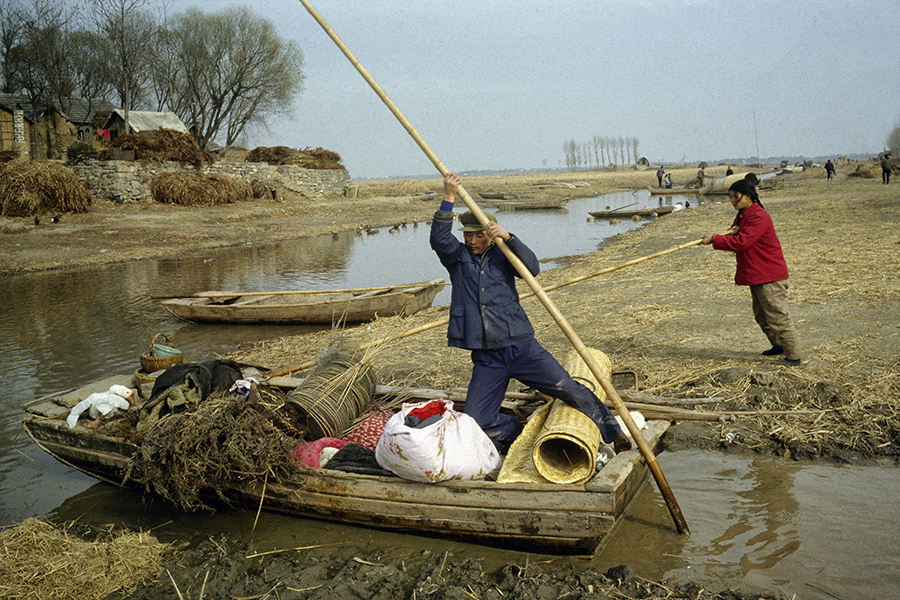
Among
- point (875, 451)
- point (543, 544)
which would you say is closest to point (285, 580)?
point (543, 544)

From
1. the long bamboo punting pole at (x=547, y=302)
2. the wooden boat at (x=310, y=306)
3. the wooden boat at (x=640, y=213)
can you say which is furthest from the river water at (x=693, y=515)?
the wooden boat at (x=640, y=213)

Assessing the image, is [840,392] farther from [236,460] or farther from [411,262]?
[411,262]

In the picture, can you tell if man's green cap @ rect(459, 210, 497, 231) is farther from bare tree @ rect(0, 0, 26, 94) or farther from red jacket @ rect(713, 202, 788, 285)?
bare tree @ rect(0, 0, 26, 94)

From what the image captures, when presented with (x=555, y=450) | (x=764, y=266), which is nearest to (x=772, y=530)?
(x=555, y=450)

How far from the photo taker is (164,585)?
4.06m

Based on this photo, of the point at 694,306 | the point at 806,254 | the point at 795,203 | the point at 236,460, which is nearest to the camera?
the point at 236,460

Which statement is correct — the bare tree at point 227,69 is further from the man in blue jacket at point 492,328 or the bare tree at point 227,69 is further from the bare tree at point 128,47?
the man in blue jacket at point 492,328

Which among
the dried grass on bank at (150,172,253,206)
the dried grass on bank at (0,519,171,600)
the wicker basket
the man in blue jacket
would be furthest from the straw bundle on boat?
the dried grass on bank at (150,172,253,206)

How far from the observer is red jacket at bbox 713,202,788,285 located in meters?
6.38

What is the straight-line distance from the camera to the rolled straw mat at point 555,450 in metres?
3.95

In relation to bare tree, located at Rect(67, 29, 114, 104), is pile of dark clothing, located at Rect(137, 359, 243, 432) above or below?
below

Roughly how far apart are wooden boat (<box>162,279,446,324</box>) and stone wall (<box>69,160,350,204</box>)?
64.0ft

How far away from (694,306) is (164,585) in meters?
7.98

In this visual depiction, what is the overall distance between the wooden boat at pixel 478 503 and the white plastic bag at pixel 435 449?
0.09 meters
